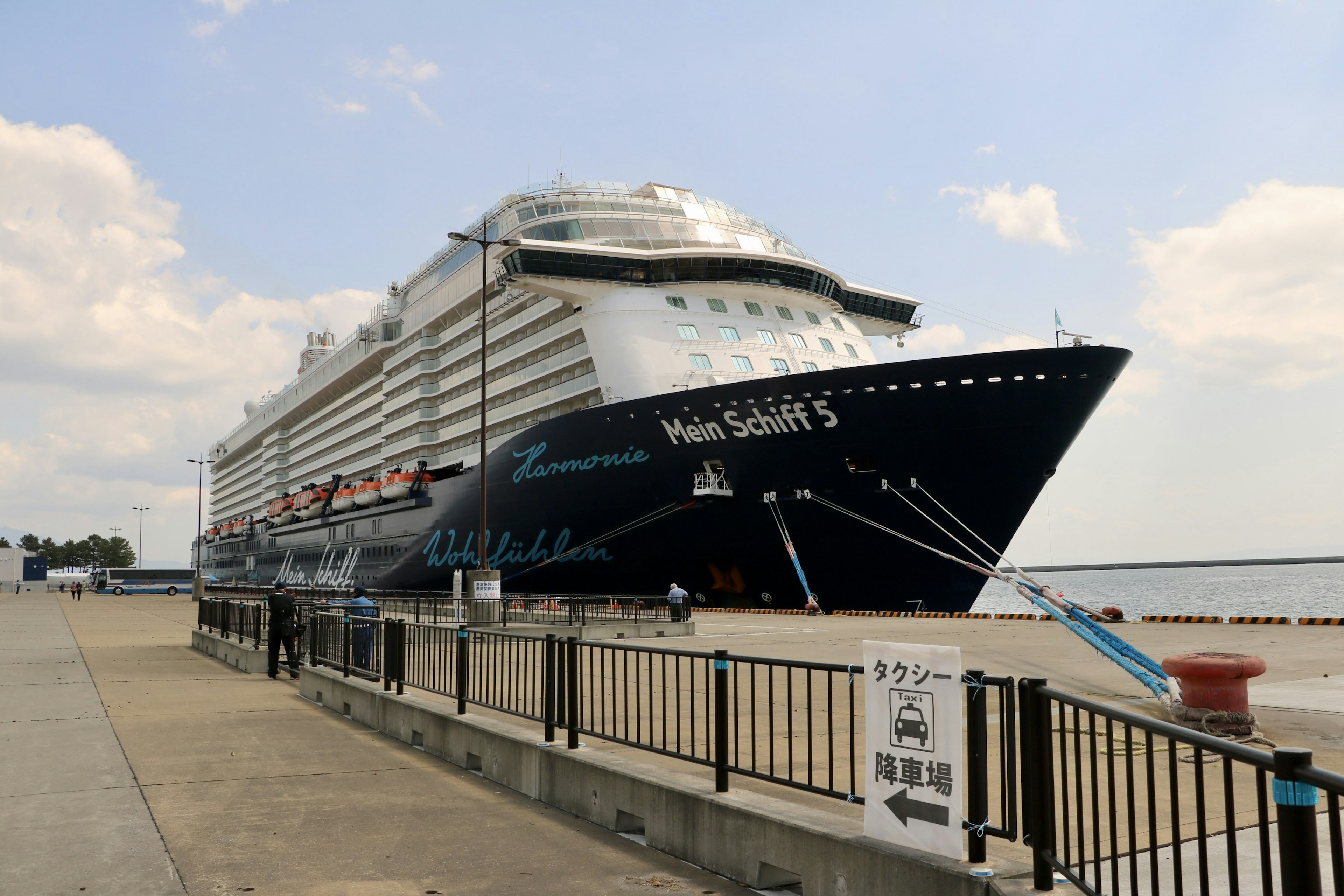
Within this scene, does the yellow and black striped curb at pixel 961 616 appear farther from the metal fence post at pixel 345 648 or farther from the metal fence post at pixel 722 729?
the metal fence post at pixel 722 729

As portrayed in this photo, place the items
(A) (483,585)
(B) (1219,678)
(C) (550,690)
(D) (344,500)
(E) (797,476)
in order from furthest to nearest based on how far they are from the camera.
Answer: (D) (344,500) → (E) (797,476) → (A) (483,585) → (B) (1219,678) → (C) (550,690)

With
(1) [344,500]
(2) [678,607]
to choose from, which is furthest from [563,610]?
(1) [344,500]

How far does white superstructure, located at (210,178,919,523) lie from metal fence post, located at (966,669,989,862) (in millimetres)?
22965

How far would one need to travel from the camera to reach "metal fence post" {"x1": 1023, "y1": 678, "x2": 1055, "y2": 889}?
148 inches

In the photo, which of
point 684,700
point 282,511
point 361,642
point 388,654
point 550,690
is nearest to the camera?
point 550,690

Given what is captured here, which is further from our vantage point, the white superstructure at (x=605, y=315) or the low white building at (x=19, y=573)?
the low white building at (x=19, y=573)

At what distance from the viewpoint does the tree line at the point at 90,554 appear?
6486 inches

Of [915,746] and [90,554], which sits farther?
[90,554]

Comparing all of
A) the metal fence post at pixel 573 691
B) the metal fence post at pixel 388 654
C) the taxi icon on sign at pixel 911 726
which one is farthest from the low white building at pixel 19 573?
the taxi icon on sign at pixel 911 726

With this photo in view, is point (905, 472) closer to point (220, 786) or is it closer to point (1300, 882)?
point (220, 786)

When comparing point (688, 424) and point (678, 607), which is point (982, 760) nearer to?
point (678, 607)

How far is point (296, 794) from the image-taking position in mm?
6922

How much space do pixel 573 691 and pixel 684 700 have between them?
318cm

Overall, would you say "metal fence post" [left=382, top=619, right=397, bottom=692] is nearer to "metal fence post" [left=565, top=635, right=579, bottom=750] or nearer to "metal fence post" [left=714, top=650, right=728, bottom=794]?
"metal fence post" [left=565, top=635, right=579, bottom=750]
